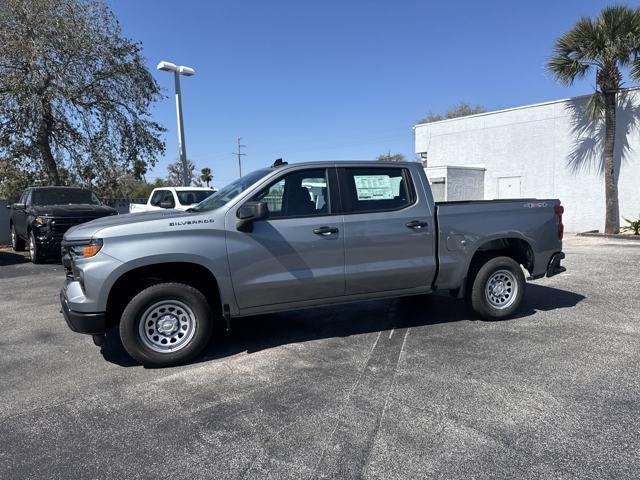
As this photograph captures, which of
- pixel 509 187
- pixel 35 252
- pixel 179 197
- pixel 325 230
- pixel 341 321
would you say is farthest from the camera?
pixel 509 187

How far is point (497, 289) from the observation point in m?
5.82

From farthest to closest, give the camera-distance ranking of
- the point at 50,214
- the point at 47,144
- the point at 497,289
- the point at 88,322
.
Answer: the point at 47,144 → the point at 50,214 → the point at 497,289 → the point at 88,322

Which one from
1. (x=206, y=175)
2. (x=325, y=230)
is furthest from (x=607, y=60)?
(x=206, y=175)

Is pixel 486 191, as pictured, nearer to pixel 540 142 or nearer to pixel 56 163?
pixel 540 142

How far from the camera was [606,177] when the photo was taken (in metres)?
15.8

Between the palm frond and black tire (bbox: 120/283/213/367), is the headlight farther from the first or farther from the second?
the palm frond

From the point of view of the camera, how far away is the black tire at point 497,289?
566 cm

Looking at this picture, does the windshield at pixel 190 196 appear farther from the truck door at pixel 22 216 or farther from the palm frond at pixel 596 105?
the palm frond at pixel 596 105

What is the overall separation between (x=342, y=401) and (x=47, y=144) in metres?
16.1

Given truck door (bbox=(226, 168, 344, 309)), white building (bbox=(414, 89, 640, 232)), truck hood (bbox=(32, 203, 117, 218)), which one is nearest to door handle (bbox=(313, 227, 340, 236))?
truck door (bbox=(226, 168, 344, 309))

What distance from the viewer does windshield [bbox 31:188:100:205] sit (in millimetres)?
12031

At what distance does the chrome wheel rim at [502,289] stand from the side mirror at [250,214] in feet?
9.82

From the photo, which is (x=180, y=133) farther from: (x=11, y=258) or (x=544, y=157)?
(x=544, y=157)

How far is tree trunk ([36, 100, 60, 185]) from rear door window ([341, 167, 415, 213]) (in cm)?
1365
